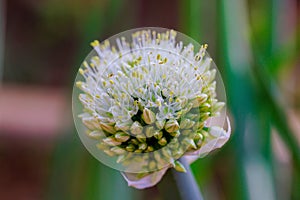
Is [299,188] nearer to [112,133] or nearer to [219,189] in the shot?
[112,133]

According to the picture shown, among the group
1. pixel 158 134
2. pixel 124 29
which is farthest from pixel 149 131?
pixel 124 29

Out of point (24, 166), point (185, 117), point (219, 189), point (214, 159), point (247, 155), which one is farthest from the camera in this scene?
point (24, 166)

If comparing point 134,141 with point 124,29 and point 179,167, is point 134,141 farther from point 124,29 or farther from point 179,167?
point 124,29

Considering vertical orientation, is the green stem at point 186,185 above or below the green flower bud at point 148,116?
below

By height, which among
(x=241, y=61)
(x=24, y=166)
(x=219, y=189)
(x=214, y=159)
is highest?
(x=241, y=61)

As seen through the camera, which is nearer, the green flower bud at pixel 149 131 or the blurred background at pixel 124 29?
the green flower bud at pixel 149 131

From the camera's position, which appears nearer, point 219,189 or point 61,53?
point 219,189

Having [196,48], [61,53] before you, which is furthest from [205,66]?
[61,53]

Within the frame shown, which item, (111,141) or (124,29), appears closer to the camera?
(111,141)
